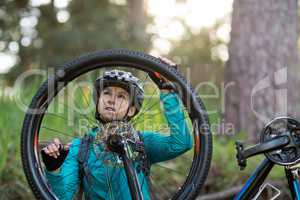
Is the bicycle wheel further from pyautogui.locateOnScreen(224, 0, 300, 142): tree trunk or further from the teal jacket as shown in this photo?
pyautogui.locateOnScreen(224, 0, 300, 142): tree trunk

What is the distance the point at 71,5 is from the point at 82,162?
9.32m

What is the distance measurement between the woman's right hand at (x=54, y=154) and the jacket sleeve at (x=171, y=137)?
0.40m

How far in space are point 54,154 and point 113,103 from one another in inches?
14.5

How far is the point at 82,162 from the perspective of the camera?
2.17 meters

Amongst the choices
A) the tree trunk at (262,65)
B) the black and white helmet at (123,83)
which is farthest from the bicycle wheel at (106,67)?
the tree trunk at (262,65)

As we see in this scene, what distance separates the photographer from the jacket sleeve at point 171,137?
6.84ft

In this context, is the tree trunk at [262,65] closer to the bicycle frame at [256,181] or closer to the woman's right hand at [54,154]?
the bicycle frame at [256,181]

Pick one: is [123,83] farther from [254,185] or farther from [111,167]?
[254,185]

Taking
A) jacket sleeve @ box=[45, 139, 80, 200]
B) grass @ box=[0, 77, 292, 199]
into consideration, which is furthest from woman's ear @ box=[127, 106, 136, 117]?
grass @ box=[0, 77, 292, 199]

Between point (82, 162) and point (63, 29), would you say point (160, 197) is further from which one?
point (63, 29)

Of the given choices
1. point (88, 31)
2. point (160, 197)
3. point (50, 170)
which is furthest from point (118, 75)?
point (88, 31)

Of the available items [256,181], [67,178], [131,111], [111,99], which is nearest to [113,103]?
[111,99]

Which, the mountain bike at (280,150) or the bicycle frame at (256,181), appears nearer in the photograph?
the mountain bike at (280,150)

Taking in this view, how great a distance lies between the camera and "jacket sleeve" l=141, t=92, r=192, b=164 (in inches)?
82.1
